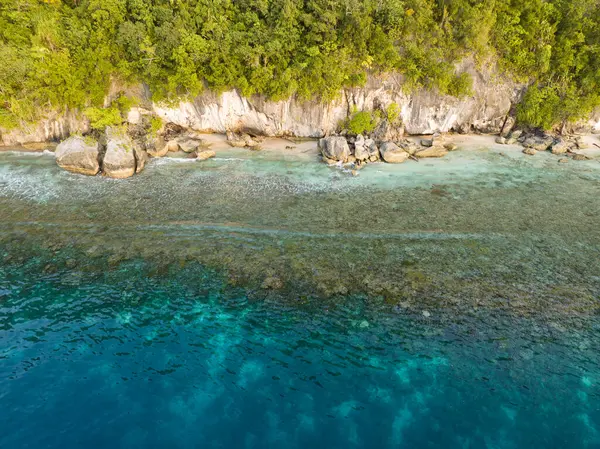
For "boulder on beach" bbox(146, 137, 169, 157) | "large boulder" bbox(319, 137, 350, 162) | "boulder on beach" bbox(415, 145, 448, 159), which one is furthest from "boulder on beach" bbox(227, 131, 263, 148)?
"boulder on beach" bbox(415, 145, 448, 159)

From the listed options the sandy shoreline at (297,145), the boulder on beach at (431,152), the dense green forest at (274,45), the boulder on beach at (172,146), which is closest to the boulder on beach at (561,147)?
the sandy shoreline at (297,145)

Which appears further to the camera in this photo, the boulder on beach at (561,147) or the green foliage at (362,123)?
the green foliage at (362,123)

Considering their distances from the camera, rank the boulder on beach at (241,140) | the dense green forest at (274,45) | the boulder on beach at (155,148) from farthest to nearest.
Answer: the boulder on beach at (241,140)
the boulder on beach at (155,148)
the dense green forest at (274,45)

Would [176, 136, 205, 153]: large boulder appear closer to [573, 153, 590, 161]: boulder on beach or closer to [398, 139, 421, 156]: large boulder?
[398, 139, 421, 156]: large boulder

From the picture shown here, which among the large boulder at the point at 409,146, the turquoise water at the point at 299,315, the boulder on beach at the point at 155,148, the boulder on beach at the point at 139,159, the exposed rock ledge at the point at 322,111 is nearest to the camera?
the turquoise water at the point at 299,315

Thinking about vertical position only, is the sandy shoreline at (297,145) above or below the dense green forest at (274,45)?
below

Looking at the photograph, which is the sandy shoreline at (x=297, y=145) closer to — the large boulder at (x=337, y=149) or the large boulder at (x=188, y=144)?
the large boulder at (x=188, y=144)

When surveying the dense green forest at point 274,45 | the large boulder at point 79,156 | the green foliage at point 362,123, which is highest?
the dense green forest at point 274,45
